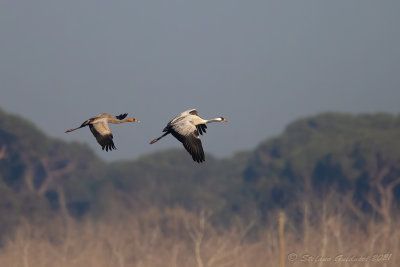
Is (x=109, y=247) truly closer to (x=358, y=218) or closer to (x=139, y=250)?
(x=139, y=250)

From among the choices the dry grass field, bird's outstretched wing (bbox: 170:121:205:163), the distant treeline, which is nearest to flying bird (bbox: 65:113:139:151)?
bird's outstretched wing (bbox: 170:121:205:163)

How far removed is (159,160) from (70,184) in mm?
8103

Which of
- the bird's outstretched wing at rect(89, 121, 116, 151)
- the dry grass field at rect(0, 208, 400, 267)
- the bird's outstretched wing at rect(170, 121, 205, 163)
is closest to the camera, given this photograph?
the bird's outstretched wing at rect(170, 121, 205, 163)

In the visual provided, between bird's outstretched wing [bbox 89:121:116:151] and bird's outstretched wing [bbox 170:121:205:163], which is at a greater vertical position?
bird's outstretched wing [bbox 89:121:116:151]

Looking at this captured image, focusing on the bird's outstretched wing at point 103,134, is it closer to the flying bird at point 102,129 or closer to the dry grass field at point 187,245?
the flying bird at point 102,129

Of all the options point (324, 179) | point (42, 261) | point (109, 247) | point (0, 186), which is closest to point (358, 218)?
point (324, 179)

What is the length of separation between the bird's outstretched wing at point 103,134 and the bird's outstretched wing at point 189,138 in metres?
2.03

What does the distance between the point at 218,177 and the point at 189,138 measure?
63.2 meters

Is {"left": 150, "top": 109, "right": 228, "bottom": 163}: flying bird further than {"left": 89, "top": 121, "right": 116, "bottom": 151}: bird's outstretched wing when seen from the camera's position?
No

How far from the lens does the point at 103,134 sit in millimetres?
20234

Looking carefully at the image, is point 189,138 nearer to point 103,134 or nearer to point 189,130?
point 189,130

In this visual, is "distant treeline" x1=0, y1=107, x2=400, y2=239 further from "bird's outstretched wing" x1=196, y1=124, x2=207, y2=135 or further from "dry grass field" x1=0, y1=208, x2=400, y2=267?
"bird's outstretched wing" x1=196, y1=124, x2=207, y2=135

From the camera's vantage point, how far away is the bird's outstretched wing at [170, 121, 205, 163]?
56.9ft

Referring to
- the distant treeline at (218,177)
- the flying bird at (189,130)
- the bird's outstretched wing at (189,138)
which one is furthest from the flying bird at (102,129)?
the distant treeline at (218,177)
